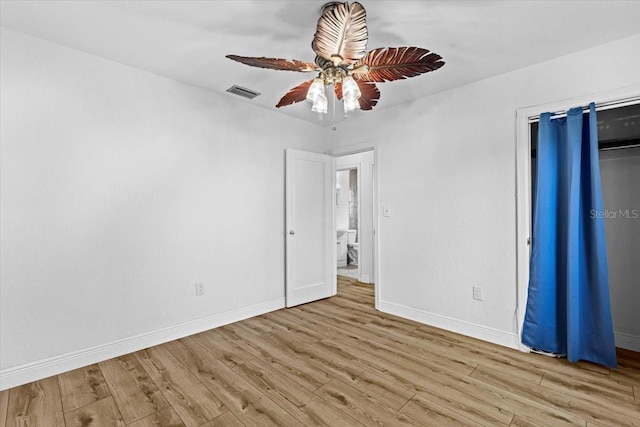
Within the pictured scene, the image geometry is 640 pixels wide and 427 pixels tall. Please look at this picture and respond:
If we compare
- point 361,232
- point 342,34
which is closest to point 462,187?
point 342,34

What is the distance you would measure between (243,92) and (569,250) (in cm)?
334

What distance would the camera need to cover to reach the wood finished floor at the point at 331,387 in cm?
182

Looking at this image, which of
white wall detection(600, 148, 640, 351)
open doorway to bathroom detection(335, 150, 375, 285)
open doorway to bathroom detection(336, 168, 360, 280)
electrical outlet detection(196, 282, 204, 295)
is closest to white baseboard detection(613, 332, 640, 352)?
white wall detection(600, 148, 640, 351)

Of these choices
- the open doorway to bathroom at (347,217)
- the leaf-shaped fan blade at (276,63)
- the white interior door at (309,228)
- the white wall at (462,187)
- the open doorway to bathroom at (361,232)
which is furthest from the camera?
the open doorway to bathroom at (347,217)

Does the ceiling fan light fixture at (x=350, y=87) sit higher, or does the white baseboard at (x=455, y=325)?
the ceiling fan light fixture at (x=350, y=87)

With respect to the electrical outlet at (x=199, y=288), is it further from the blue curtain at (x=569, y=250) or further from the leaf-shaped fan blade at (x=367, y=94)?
the blue curtain at (x=569, y=250)

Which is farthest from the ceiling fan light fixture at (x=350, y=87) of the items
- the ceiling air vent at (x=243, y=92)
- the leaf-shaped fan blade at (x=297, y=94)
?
the ceiling air vent at (x=243, y=92)

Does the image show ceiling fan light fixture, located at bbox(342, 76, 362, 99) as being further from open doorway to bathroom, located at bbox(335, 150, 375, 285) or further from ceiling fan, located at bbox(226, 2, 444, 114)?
open doorway to bathroom, located at bbox(335, 150, 375, 285)

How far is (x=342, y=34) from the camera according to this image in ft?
5.10

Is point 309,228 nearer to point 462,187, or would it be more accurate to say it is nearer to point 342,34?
point 462,187

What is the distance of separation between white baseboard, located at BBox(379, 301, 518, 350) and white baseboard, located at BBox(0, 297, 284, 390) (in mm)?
1629

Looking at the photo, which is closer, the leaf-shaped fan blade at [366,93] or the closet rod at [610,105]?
the leaf-shaped fan blade at [366,93]

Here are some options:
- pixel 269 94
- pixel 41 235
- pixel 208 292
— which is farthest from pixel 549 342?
pixel 41 235

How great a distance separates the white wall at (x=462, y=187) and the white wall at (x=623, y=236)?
89 cm
